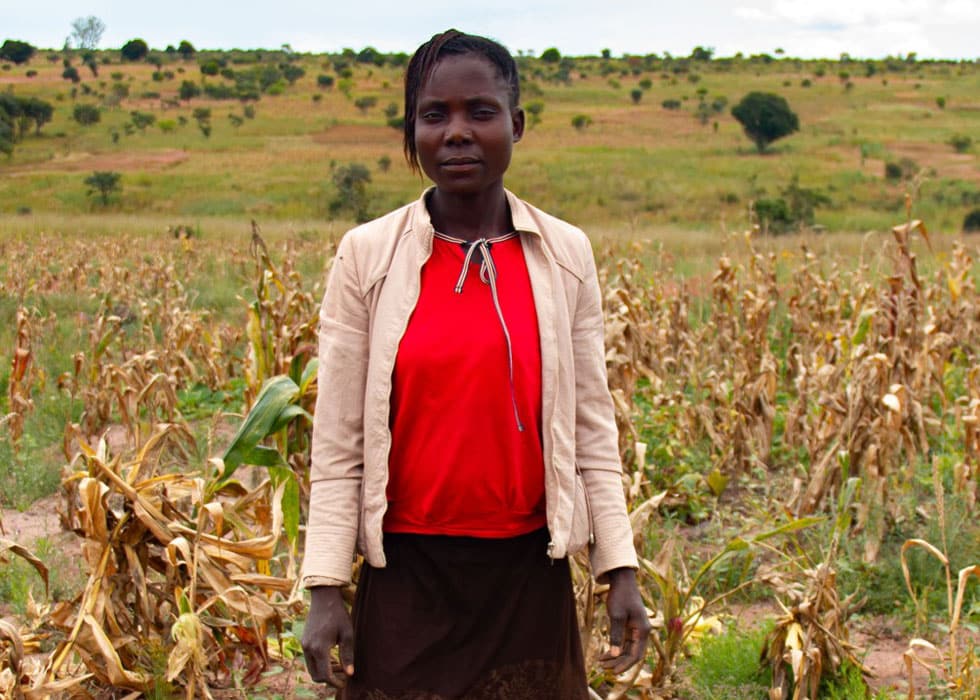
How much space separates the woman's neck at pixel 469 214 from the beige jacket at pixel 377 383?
0.12 ft

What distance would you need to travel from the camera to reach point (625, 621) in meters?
2.13

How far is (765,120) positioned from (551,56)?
139ft

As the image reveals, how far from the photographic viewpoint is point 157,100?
55875 mm

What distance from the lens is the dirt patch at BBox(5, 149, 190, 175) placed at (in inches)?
1471

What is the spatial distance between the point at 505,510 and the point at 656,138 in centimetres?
4338

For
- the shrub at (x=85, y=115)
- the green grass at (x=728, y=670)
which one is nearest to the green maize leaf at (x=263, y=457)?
the green grass at (x=728, y=670)

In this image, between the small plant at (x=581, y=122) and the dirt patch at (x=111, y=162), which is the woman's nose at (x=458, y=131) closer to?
the dirt patch at (x=111, y=162)

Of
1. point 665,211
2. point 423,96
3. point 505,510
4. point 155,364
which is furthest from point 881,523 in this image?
point 665,211

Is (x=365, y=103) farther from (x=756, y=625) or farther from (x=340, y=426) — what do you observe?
(x=340, y=426)

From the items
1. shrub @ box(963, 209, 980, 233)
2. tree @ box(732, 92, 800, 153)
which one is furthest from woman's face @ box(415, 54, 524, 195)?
tree @ box(732, 92, 800, 153)

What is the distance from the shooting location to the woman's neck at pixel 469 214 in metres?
2.09

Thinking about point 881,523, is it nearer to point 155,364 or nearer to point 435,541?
point 435,541

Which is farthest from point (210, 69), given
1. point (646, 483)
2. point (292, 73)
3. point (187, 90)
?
point (646, 483)

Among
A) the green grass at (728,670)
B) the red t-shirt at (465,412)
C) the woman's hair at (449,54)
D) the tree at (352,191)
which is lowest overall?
the tree at (352,191)
